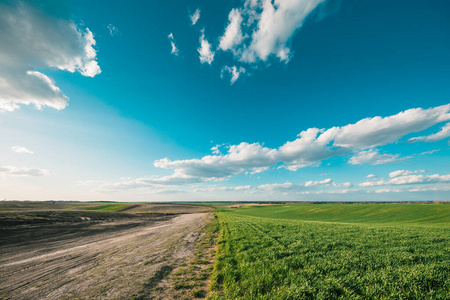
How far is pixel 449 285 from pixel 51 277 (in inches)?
643

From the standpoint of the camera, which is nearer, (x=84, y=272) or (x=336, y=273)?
(x=336, y=273)

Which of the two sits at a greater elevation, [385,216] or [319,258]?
[319,258]

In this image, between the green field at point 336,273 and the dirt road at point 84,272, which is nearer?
the green field at point 336,273

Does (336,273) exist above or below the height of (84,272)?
above

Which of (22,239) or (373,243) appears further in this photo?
(22,239)

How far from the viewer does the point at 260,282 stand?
20.7 ft

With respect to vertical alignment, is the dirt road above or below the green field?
below

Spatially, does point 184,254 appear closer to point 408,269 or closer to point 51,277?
point 51,277

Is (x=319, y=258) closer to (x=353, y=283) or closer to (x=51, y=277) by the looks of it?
(x=353, y=283)

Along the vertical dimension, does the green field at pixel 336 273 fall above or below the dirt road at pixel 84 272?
above

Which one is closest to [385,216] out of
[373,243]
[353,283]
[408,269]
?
[373,243]

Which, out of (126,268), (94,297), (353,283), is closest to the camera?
(353,283)

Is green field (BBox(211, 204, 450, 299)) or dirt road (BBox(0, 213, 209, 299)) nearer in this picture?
green field (BBox(211, 204, 450, 299))

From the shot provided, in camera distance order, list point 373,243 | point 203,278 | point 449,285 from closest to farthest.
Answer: point 449,285
point 203,278
point 373,243
